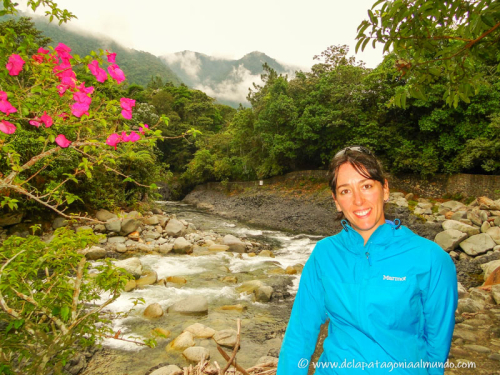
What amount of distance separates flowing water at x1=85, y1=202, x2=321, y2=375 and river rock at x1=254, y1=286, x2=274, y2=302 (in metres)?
0.12

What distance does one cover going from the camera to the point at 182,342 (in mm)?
4199

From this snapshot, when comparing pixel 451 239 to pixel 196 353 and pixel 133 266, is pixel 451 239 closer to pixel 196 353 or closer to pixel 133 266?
pixel 196 353

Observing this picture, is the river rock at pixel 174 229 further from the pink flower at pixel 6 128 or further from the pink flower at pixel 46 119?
the pink flower at pixel 6 128

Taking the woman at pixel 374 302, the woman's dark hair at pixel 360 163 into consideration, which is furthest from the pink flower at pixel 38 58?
the woman at pixel 374 302

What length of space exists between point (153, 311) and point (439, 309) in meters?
5.15

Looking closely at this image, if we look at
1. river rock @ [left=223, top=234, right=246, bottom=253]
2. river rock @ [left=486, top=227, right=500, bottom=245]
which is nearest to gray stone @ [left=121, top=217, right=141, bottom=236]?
river rock @ [left=223, top=234, right=246, bottom=253]

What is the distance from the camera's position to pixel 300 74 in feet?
76.7

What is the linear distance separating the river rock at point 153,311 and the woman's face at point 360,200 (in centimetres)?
483

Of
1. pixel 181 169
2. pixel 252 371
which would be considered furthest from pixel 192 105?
pixel 252 371

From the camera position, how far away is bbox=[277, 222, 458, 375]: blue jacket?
1.26m

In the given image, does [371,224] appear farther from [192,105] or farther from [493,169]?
[192,105]

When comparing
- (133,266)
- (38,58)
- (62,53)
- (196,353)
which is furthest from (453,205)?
(38,58)

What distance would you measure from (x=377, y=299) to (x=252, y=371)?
2015 mm

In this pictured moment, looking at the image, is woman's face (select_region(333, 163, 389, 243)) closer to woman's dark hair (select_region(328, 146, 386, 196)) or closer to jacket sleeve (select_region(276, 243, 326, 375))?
woman's dark hair (select_region(328, 146, 386, 196))
